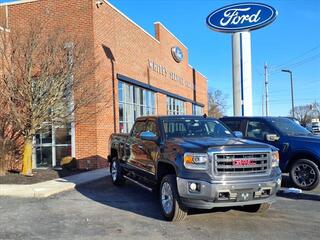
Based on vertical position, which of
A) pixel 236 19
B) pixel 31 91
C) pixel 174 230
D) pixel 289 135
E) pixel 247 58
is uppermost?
pixel 236 19

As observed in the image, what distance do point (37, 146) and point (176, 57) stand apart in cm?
1549

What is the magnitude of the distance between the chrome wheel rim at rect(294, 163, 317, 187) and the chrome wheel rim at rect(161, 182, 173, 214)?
15.2 ft

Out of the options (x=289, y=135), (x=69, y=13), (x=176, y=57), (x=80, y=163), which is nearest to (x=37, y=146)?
(x=80, y=163)

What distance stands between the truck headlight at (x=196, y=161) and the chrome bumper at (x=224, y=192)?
0.78ft

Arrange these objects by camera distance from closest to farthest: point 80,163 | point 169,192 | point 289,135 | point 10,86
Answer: point 169,192 < point 289,135 < point 10,86 < point 80,163

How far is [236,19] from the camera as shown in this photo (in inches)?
906

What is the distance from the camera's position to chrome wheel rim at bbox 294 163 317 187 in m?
10.7

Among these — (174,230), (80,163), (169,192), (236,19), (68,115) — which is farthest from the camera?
(236,19)

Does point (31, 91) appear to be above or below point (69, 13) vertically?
below

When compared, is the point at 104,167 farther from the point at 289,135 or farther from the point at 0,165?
the point at 289,135

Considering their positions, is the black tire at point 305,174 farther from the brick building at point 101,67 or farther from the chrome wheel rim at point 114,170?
the brick building at point 101,67

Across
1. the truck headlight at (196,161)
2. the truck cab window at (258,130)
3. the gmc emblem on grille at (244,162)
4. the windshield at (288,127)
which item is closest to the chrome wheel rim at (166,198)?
the truck headlight at (196,161)

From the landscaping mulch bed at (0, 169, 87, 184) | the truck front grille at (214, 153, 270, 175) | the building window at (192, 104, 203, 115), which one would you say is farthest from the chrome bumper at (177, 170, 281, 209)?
the building window at (192, 104, 203, 115)

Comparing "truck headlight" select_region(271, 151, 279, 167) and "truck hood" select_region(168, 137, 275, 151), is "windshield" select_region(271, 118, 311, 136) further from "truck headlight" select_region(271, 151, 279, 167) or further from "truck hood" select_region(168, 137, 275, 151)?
"truck hood" select_region(168, 137, 275, 151)
